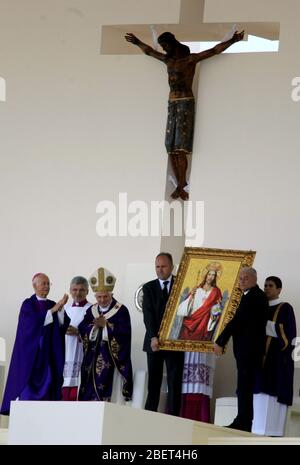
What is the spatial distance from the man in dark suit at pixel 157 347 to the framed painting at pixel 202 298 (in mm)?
116

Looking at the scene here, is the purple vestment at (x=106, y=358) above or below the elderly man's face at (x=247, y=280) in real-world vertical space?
below

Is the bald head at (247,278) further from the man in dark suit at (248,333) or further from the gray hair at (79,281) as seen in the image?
the gray hair at (79,281)

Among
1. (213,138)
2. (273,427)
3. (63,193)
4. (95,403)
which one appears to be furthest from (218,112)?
(95,403)

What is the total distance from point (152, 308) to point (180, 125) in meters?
2.14

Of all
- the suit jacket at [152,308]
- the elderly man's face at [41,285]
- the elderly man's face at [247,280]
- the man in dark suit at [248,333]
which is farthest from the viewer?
the elderly man's face at [41,285]

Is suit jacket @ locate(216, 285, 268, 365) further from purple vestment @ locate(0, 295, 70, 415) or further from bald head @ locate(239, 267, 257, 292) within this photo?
purple vestment @ locate(0, 295, 70, 415)

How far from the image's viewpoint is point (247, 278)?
1366cm

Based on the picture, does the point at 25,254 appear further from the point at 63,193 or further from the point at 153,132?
the point at 153,132

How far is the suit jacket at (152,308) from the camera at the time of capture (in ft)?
46.4

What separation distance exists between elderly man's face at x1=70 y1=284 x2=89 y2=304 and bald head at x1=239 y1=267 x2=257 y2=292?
1.58 meters

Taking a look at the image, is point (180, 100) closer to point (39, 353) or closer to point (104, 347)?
point (104, 347)

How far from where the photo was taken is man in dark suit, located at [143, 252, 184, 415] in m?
13.9
